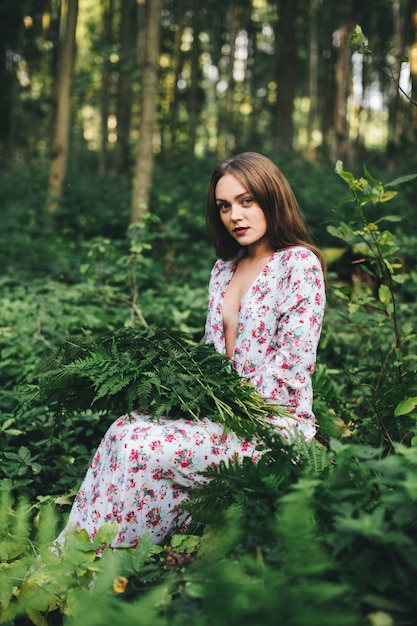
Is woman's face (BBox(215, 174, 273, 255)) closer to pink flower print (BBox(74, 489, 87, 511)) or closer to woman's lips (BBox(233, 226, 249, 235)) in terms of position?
woman's lips (BBox(233, 226, 249, 235))

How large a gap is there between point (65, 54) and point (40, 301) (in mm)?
7847

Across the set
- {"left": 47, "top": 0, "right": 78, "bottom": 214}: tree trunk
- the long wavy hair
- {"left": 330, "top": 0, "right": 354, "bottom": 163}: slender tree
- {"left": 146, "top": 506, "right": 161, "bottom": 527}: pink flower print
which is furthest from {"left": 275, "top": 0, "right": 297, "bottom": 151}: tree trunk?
{"left": 146, "top": 506, "right": 161, "bottom": 527}: pink flower print

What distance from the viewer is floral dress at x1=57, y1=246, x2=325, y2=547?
236 centimetres

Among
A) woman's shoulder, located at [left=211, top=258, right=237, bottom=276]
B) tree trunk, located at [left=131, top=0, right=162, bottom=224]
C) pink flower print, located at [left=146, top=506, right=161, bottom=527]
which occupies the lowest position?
pink flower print, located at [left=146, top=506, right=161, bottom=527]

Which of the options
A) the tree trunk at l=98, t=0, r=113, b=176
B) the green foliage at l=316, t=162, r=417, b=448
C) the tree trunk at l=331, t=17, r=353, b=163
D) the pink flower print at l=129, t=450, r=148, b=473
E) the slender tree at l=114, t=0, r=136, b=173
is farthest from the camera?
the tree trunk at l=98, t=0, r=113, b=176

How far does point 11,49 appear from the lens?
71.3 feet

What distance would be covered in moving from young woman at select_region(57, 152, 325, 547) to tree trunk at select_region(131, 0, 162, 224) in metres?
5.25

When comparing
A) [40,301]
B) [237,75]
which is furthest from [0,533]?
[237,75]

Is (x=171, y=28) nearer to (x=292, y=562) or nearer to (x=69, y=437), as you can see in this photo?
(x=69, y=437)

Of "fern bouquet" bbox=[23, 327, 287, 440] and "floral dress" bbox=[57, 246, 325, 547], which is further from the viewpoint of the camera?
"fern bouquet" bbox=[23, 327, 287, 440]

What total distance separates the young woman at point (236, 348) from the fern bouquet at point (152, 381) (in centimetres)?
10

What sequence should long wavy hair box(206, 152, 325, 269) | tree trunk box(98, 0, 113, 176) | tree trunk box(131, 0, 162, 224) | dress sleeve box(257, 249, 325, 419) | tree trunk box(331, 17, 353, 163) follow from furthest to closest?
tree trunk box(98, 0, 113, 176) < tree trunk box(331, 17, 353, 163) < tree trunk box(131, 0, 162, 224) < long wavy hair box(206, 152, 325, 269) < dress sleeve box(257, 249, 325, 419)

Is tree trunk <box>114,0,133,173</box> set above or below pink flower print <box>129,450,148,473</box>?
above

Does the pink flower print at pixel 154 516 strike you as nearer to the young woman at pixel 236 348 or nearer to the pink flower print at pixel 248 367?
the young woman at pixel 236 348
